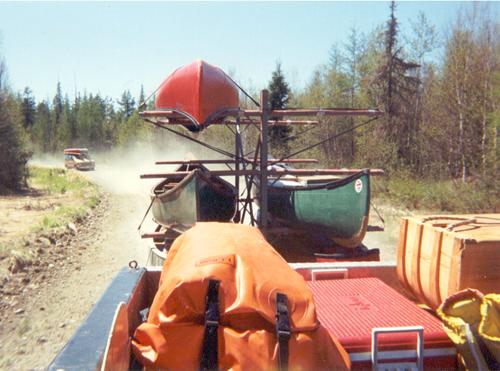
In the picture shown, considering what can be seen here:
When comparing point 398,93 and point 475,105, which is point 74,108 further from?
point 475,105

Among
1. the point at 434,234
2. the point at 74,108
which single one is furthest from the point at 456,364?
the point at 74,108

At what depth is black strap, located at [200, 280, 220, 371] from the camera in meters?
1.76

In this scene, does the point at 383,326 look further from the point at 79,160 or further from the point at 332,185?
the point at 79,160

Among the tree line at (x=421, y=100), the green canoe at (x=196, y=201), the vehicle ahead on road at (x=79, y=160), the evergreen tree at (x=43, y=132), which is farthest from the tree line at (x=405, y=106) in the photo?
the evergreen tree at (x=43, y=132)

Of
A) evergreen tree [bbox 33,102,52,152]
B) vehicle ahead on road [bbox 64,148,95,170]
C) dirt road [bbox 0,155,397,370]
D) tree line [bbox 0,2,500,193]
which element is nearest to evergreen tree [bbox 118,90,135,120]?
evergreen tree [bbox 33,102,52,152]

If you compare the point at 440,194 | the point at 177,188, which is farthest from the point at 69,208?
the point at 177,188

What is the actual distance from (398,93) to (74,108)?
7878 cm

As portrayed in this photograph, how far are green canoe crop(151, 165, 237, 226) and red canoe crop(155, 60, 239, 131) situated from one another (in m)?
0.64

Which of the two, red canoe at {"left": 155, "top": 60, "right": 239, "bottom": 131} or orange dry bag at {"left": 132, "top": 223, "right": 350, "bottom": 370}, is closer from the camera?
orange dry bag at {"left": 132, "top": 223, "right": 350, "bottom": 370}

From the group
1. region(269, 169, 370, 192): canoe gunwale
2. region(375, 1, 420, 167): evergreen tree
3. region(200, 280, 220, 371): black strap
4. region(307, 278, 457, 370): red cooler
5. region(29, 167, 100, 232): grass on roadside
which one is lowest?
region(29, 167, 100, 232): grass on roadside

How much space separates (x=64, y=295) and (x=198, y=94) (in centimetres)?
403

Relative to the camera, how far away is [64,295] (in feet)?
27.0

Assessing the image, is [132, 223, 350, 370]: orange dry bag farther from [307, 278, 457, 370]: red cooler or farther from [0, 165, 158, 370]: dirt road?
[0, 165, 158, 370]: dirt road

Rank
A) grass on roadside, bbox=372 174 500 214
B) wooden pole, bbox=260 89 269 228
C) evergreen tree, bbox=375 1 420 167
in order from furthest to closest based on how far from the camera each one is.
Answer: evergreen tree, bbox=375 1 420 167 < grass on roadside, bbox=372 174 500 214 < wooden pole, bbox=260 89 269 228
